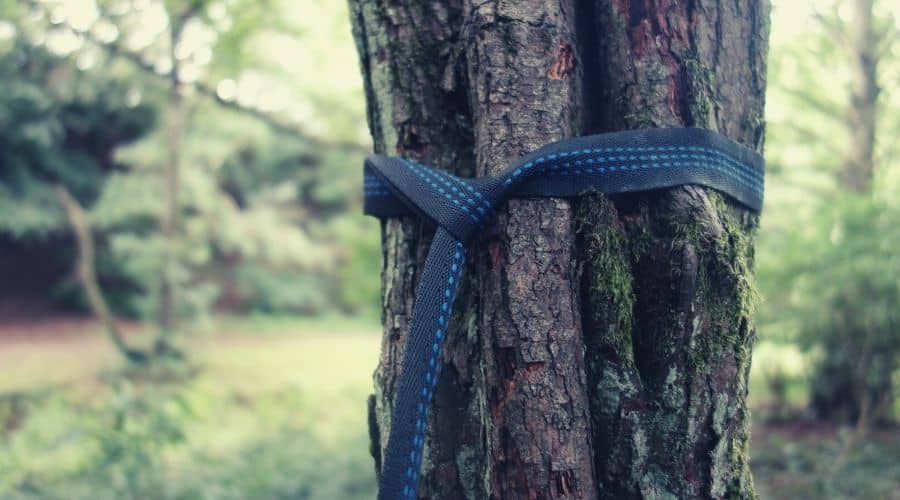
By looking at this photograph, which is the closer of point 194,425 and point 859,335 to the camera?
point 859,335

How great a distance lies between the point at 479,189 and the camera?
1366 millimetres

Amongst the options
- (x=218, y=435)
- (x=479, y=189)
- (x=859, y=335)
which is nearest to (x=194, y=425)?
(x=218, y=435)

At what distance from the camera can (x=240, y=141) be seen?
15.3 m

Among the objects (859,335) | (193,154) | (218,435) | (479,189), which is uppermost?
(193,154)

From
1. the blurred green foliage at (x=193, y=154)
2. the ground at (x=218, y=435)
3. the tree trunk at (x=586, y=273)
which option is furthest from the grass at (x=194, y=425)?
the tree trunk at (x=586, y=273)

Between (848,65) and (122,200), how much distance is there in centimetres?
1041

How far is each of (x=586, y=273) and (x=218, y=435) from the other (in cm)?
613

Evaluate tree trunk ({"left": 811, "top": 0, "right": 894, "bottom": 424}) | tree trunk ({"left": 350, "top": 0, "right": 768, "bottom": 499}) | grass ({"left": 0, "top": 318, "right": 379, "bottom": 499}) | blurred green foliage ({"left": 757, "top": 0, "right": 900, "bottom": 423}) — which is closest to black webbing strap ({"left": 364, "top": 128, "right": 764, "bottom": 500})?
tree trunk ({"left": 350, "top": 0, "right": 768, "bottom": 499})

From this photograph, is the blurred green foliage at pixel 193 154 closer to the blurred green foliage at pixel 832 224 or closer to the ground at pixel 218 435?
the ground at pixel 218 435

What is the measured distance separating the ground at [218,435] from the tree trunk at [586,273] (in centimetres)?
294

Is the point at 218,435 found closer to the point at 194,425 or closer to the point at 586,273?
the point at 194,425

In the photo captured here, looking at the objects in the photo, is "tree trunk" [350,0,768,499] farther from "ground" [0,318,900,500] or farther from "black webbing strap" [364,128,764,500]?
"ground" [0,318,900,500]

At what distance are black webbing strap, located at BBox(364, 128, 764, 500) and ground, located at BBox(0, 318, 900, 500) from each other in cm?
299

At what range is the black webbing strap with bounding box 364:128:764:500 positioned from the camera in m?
1.32
